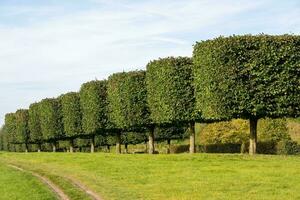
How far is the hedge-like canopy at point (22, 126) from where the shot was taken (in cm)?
10838

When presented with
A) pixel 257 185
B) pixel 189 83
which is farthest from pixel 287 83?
pixel 257 185

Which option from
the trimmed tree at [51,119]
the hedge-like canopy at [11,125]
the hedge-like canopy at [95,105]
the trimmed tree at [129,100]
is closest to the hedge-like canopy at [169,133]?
the trimmed tree at [51,119]

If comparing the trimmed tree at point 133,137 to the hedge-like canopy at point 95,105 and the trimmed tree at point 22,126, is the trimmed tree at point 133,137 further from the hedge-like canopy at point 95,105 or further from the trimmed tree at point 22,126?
the trimmed tree at point 22,126

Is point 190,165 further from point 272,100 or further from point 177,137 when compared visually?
point 177,137

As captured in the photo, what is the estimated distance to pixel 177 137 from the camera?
94.8 meters

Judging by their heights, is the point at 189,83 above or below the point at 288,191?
above

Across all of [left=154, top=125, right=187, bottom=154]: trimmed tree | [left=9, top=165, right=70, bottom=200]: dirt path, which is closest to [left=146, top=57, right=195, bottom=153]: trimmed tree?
[left=9, top=165, right=70, bottom=200]: dirt path

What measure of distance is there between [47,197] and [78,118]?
55.1 metres

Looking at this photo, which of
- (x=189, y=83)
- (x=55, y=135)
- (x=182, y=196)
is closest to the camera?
(x=182, y=196)

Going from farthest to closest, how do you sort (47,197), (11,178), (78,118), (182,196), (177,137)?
(177,137), (78,118), (11,178), (47,197), (182,196)

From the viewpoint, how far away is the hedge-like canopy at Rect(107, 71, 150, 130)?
58.8m

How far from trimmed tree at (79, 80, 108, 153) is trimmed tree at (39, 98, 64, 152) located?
14.3m

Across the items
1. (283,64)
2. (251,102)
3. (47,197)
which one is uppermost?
(283,64)

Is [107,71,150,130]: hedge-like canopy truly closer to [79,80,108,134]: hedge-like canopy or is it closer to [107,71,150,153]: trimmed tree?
[107,71,150,153]: trimmed tree
